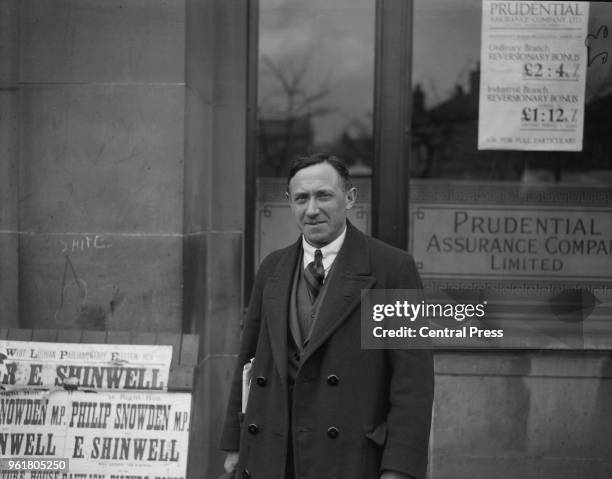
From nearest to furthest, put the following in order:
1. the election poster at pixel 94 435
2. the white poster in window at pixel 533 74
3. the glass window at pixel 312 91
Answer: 1. the election poster at pixel 94 435
2. the white poster in window at pixel 533 74
3. the glass window at pixel 312 91

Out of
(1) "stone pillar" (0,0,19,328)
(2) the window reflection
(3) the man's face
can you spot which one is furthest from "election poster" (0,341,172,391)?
(2) the window reflection

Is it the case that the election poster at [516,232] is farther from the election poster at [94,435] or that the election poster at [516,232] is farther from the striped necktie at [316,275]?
the striped necktie at [316,275]

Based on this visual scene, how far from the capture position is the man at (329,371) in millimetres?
2754

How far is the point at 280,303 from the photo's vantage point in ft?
9.62

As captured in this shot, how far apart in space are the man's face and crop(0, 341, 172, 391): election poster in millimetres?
1695

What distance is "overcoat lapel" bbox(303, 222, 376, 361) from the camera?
2783mm

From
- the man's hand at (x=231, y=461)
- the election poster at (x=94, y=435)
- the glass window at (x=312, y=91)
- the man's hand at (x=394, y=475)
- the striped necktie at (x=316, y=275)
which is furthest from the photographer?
the glass window at (x=312, y=91)

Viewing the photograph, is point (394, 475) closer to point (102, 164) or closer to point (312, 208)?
point (312, 208)

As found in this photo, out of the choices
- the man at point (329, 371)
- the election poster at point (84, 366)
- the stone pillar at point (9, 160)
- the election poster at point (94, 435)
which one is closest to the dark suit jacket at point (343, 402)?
the man at point (329, 371)

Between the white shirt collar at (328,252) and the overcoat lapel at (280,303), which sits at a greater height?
the white shirt collar at (328,252)

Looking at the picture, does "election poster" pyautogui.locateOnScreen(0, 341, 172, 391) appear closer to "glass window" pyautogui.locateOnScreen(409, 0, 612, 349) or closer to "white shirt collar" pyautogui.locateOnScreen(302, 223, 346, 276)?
"white shirt collar" pyautogui.locateOnScreen(302, 223, 346, 276)

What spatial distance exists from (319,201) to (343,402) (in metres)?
0.82

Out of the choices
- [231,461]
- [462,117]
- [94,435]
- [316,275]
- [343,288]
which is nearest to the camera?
[343,288]

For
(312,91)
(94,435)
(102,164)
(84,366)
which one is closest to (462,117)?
(312,91)
